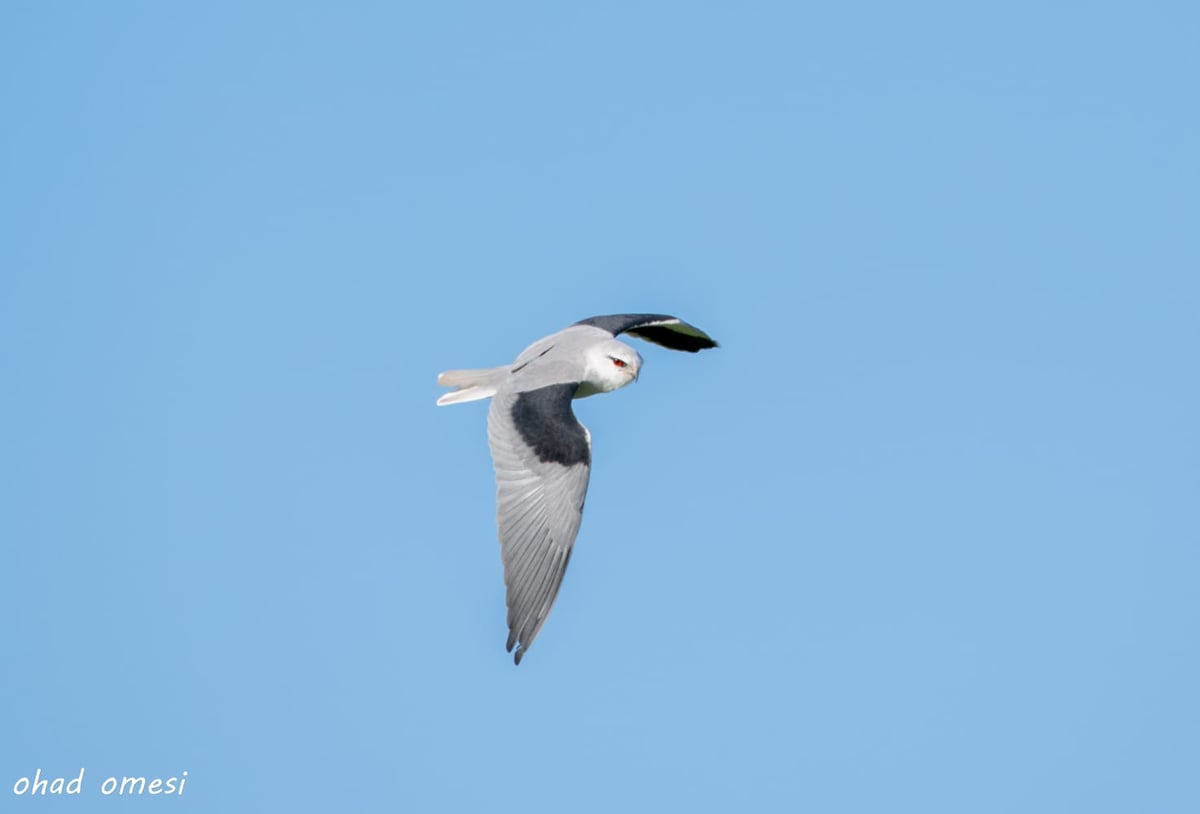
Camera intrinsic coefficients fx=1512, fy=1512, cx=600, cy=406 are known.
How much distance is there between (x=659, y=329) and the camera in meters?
17.2

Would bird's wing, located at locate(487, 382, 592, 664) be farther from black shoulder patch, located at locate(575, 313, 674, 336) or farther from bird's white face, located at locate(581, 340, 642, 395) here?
black shoulder patch, located at locate(575, 313, 674, 336)

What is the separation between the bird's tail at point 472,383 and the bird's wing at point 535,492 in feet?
2.44

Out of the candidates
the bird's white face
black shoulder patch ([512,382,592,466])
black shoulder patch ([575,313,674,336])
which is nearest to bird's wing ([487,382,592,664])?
black shoulder patch ([512,382,592,466])

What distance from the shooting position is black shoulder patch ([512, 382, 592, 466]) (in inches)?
488

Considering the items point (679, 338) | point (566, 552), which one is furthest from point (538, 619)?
point (679, 338)

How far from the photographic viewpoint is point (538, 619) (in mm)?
11297

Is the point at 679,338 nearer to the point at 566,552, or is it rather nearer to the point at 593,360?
the point at 593,360

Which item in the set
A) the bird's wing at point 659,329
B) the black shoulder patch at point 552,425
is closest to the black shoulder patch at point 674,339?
the bird's wing at point 659,329

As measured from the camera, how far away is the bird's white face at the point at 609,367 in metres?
14.0

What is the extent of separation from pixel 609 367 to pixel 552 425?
1514 mm

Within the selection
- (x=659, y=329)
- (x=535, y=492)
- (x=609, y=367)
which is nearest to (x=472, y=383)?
(x=609, y=367)

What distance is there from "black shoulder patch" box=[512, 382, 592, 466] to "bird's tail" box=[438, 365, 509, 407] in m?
0.78

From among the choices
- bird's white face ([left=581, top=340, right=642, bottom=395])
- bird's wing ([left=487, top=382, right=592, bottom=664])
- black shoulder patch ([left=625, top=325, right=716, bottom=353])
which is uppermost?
black shoulder patch ([left=625, top=325, right=716, bottom=353])

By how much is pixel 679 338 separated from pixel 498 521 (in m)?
5.87
